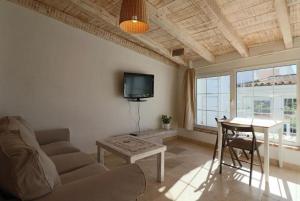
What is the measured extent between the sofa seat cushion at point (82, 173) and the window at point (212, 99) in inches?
128

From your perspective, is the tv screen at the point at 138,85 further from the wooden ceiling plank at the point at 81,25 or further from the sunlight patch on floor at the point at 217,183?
the sunlight patch on floor at the point at 217,183

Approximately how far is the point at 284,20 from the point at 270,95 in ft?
4.74

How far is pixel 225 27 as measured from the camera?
2797mm

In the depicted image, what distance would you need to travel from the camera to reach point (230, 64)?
3926 millimetres

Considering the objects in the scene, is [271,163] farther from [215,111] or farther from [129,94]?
A: [129,94]

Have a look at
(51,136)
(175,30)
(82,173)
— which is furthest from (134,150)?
(175,30)

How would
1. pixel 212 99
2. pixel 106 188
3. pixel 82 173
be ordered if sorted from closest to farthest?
pixel 106 188, pixel 82 173, pixel 212 99

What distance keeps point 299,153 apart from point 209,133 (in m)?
1.67

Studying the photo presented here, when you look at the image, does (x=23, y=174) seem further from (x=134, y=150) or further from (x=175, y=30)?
(x=175, y=30)

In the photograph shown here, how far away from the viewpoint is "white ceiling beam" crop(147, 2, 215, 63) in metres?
2.72

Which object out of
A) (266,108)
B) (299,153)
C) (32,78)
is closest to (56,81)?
(32,78)

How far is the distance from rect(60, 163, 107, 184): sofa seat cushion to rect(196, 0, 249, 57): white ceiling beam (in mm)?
2381

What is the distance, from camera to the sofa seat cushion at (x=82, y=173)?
5.19ft

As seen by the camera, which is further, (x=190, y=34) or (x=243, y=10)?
(x=190, y=34)
